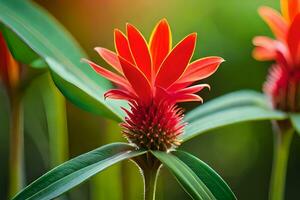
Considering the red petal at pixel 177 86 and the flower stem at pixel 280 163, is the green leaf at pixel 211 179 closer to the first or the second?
the red petal at pixel 177 86

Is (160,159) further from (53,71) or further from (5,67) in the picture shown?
(5,67)

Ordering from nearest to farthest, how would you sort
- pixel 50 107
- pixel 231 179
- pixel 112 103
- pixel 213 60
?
pixel 213 60, pixel 112 103, pixel 50 107, pixel 231 179

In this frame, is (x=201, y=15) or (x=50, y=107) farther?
(x=201, y=15)

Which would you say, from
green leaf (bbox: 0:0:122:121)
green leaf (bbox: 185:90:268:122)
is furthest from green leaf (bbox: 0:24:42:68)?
green leaf (bbox: 185:90:268:122)

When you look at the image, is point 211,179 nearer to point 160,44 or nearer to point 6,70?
point 160,44

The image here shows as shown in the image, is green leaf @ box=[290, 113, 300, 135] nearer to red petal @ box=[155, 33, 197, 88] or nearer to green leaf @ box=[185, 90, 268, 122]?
green leaf @ box=[185, 90, 268, 122]

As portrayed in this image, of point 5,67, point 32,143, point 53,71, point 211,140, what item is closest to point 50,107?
point 5,67
